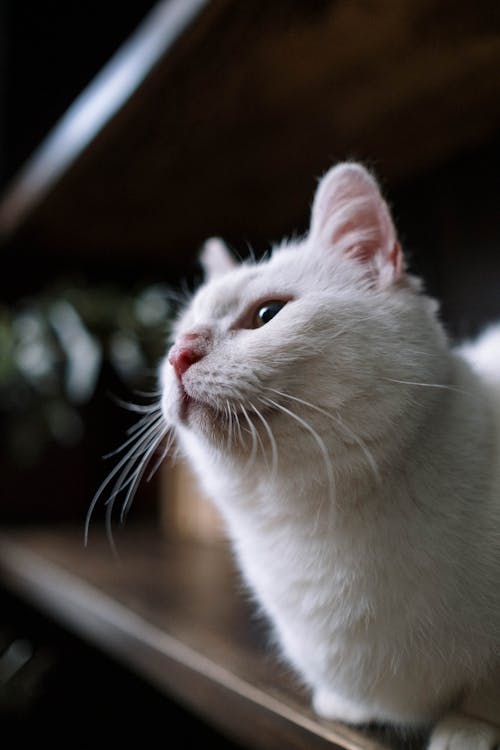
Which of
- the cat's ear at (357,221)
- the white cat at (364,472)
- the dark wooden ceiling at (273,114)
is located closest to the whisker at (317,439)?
the white cat at (364,472)

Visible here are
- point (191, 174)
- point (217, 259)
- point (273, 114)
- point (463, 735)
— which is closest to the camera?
point (463, 735)

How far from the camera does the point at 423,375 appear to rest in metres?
0.41

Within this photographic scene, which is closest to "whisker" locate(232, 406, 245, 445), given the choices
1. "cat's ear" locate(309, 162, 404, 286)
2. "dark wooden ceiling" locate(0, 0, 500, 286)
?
"cat's ear" locate(309, 162, 404, 286)

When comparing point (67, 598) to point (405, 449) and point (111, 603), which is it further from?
point (405, 449)

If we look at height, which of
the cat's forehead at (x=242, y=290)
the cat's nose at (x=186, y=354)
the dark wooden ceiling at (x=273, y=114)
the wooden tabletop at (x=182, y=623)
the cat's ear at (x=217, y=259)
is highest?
the dark wooden ceiling at (x=273, y=114)

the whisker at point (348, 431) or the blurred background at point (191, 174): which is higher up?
the blurred background at point (191, 174)

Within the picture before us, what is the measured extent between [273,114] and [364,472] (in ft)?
1.61

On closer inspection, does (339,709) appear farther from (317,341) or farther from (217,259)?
(217,259)

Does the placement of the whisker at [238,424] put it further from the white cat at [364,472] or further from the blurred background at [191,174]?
the blurred background at [191,174]

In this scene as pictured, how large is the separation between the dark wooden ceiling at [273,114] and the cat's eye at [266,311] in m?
0.28

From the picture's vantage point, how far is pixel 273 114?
0.73 metres

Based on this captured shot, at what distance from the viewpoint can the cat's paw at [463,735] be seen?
373 mm

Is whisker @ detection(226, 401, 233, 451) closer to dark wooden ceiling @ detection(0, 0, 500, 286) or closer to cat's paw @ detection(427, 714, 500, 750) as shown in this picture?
cat's paw @ detection(427, 714, 500, 750)

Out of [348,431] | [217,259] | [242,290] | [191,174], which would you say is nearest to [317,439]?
[348,431]
